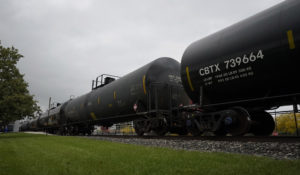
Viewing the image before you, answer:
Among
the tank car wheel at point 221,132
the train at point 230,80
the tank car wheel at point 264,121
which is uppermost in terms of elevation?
the train at point 230,80

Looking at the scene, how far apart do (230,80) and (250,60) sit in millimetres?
778

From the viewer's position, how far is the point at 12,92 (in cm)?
1633

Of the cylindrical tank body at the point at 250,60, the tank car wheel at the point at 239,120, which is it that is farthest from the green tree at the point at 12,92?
the tank car wheel at the point at 239,120

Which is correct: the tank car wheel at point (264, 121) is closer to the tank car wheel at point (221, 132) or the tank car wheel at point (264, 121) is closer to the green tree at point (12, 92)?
the tank car wheel at point (221, 132)

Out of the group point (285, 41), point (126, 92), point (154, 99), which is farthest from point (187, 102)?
point (285, 41)

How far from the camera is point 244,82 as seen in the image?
18.7 feet

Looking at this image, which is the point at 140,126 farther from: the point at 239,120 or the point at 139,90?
the point at 239,120

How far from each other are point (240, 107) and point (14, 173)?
18.0 feet

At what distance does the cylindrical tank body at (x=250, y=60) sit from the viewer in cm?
489

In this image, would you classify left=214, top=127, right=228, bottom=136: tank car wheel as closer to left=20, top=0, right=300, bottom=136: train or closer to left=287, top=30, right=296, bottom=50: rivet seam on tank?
left=20, top=0, right=300, bottom=136: train

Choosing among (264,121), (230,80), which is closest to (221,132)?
(264,121)

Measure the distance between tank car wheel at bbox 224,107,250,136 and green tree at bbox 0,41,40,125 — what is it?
51.6 feet

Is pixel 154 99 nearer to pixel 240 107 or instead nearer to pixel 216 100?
pixel 216 100

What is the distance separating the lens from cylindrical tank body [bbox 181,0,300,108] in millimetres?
4894
